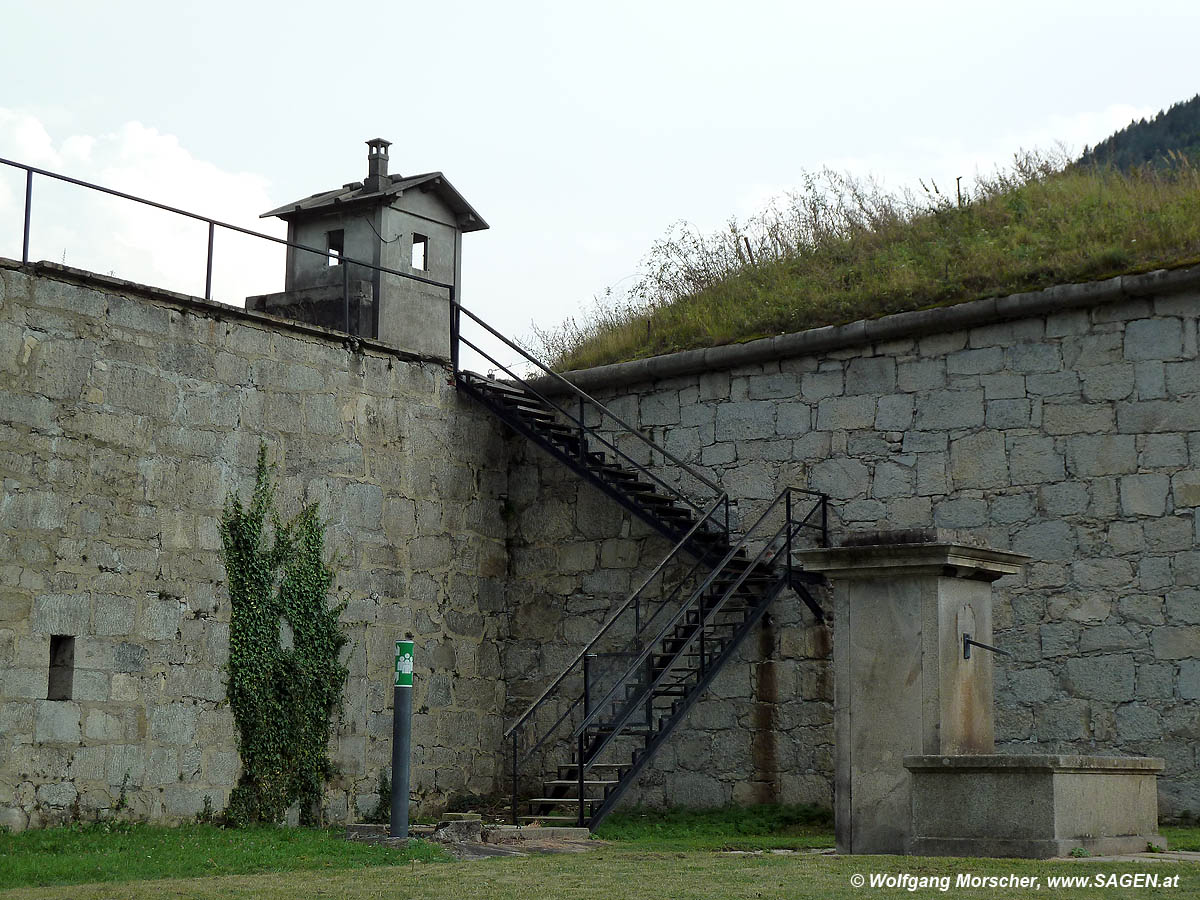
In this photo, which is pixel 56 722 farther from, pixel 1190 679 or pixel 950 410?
pixel 1190 679

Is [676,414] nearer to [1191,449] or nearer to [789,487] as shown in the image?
[789,487]

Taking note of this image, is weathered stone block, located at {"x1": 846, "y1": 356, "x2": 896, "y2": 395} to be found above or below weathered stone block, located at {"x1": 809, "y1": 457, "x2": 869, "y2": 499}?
above

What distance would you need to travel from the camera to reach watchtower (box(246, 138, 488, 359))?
58.5ft

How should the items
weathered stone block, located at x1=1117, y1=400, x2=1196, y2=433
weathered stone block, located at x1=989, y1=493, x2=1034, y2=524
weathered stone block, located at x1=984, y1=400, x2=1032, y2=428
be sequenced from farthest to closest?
weathered stone block, located at x1=984, y1=400, x2=1032, y2=428, weathered stone block, located at x1=989, y1=493, x2=1034, y2=524, weathered stone block, located at x1=1117, y1=400, x2=1196, y2=433

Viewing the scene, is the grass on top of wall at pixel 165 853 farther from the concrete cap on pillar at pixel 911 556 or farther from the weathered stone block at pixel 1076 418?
the weathered stone block at pixel 1076 418

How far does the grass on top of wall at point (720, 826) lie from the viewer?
1305 cm

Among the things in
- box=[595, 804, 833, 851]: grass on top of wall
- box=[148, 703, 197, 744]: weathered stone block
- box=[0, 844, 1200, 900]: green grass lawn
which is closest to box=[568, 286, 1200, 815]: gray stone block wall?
box=[595, 804, 833, 851]: grass on top of wall

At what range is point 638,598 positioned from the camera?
1598cm

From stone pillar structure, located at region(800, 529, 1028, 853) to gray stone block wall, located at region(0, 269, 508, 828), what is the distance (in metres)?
6.13

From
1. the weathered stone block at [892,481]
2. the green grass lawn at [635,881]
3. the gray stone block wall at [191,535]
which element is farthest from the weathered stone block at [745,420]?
the green grass lawn at [635,881]

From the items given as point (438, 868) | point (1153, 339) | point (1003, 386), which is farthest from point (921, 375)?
point (438, 868)

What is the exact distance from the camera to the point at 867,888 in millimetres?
7652

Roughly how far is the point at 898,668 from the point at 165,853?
17.3 ft

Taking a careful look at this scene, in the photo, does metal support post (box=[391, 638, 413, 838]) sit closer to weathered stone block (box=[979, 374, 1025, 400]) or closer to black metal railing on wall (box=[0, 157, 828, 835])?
black metal railing on wall (box=[0, 157, 828, 835])
